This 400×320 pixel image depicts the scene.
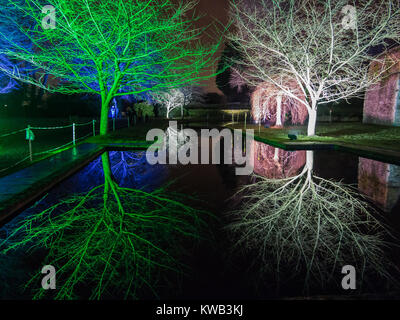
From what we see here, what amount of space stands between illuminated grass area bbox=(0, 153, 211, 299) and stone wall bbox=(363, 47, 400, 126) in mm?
23793

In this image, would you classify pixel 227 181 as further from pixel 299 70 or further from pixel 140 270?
pixel 299 70

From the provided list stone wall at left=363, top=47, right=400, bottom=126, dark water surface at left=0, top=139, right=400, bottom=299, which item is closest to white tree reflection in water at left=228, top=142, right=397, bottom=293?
dark water surface at left=0, top=139, right=400, bottom=299

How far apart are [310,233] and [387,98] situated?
2656 cm

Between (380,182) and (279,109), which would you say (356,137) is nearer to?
(279,109)

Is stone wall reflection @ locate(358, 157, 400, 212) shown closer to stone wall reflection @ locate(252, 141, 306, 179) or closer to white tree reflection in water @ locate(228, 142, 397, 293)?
white tree reflection in water @ locate(228, 142, 397, 293)

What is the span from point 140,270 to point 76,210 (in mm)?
2871

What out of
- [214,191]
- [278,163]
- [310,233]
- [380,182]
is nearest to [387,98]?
[278,163]

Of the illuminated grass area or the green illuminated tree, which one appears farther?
the green illuminated tree

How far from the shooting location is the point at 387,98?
2591cm

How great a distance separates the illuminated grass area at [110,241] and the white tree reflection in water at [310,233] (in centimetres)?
110

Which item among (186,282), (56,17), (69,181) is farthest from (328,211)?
(56,17)

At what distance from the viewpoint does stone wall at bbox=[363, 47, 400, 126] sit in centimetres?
2461

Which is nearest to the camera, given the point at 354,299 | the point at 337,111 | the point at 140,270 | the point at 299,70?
the point at 354,299

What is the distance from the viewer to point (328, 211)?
5953 millimetres
